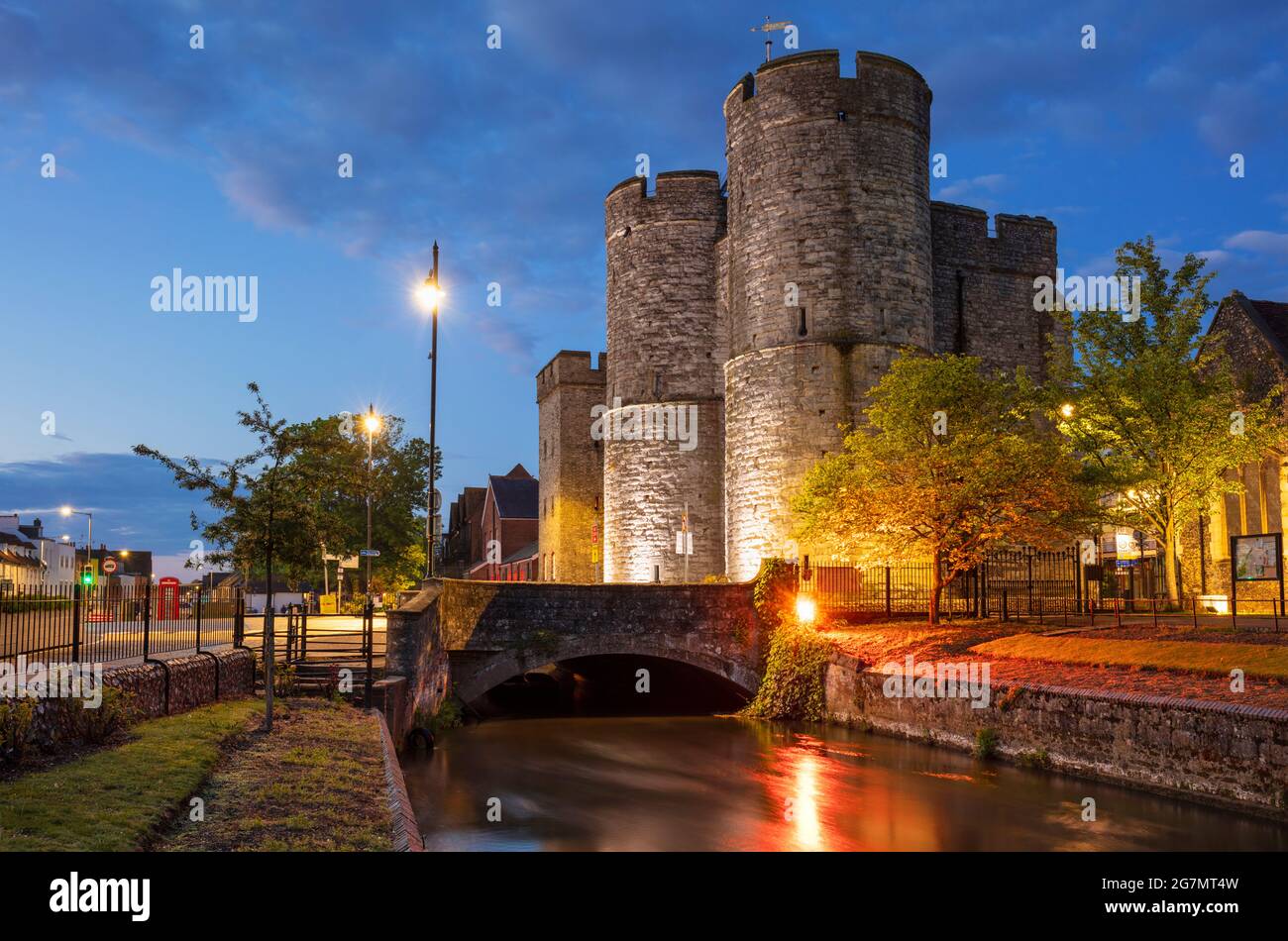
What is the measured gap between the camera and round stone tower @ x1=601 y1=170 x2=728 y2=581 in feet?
139

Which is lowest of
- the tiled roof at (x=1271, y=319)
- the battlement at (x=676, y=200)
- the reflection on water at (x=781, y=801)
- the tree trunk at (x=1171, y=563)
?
the reflection on water at (x=781, y=801)

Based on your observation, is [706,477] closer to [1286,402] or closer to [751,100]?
[751,100]

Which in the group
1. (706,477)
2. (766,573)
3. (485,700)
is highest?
(706,477)

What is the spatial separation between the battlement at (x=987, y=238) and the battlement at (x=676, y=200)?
8607 mm

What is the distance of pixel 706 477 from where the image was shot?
140 feet

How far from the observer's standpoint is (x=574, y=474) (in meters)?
52.4

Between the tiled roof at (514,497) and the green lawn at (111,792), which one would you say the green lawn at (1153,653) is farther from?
the tiled roof at (514,497)

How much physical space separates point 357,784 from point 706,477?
31360mm

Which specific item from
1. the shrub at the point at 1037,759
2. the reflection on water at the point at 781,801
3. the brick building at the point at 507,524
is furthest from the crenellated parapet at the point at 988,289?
the brick building at the point at 507,524

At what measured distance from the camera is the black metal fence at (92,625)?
13.0 meters

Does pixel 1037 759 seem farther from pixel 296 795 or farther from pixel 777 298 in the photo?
pixel 777 298

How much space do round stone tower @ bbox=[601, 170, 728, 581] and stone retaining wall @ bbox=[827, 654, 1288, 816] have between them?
21.0 metres
